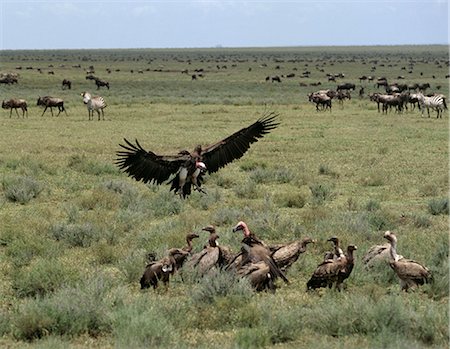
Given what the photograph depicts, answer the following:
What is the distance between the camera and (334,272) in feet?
26.2

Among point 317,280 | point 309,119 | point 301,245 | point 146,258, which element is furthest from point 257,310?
point 309,119

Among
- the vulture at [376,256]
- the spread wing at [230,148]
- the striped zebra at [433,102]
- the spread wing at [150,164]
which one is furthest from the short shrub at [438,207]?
the striped zebra at [433,102]

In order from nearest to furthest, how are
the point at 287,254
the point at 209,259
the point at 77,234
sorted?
the point at 209,259 → the point at 287,254 → the point at 77,234

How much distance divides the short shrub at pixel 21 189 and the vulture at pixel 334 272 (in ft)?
27.5

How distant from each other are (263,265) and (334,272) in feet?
2.70

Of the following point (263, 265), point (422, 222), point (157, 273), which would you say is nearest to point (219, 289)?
point (263, 265)

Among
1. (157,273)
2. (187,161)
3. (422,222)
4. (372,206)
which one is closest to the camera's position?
(157,273)

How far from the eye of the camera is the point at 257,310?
702 centimetres

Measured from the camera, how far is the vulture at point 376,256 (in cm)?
895

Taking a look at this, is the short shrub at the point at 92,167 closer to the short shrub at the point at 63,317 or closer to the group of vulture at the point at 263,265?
the group of vulture at the point at 263,265

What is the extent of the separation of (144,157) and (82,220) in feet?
9.48

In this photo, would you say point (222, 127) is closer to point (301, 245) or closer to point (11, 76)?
point (301, 245)

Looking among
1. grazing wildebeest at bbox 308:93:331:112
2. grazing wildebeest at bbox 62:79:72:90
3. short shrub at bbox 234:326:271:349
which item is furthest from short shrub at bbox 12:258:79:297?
grazing wildebeest at bbox 62:79:72:90

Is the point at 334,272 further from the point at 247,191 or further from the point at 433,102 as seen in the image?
the point at 433,102
